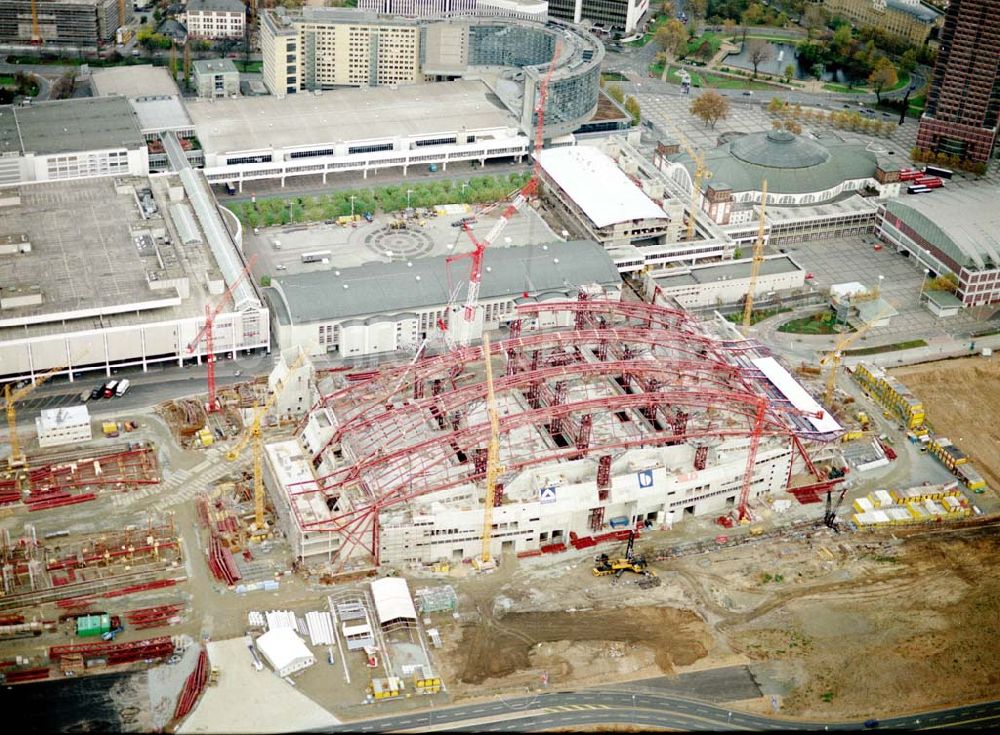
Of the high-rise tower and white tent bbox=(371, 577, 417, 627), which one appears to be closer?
white tent bbox=(371, 577, 417, 627)

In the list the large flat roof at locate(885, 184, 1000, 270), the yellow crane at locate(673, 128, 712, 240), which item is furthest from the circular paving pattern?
the large flat roof at locate(885, 184, 1000, 270)

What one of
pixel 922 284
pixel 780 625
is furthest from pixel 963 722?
pixel 922 284

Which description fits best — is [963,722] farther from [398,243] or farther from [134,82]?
[134,82]

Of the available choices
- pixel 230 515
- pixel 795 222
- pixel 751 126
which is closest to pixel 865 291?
pixel 795 222

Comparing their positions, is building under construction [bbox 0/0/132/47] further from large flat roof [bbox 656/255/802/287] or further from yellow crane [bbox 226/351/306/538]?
large flat roof [bbox 656/255/802/287]

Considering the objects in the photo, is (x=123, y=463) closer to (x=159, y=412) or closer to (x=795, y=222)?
(x=159, y=412)

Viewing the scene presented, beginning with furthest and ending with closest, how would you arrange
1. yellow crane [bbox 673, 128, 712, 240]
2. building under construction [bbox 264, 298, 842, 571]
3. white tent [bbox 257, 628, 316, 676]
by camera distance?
yellow crane [bbox 673, 128, 712, 240], building under construction [bbox 264, 298, 842, 571], white tent [bbox 257, 628, 316, 676]

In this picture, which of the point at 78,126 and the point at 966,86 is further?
the point at 966,86
